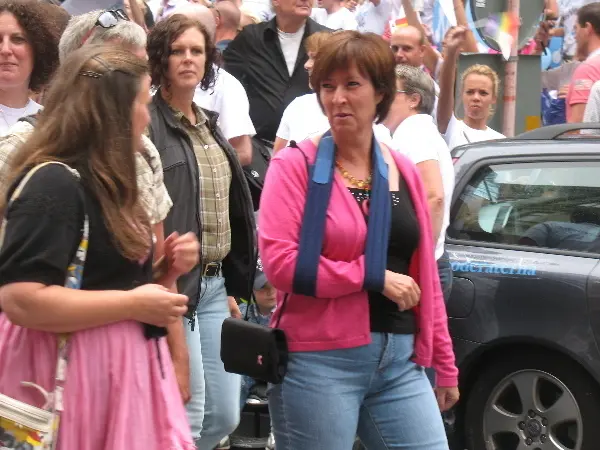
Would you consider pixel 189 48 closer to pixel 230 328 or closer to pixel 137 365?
pixel 230 328

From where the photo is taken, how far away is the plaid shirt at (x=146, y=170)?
333 cm

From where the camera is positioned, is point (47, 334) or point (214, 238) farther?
point (214, 238)

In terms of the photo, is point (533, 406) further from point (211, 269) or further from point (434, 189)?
point (211, 269)

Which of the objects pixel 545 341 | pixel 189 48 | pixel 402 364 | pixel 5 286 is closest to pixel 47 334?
pixel 5 286

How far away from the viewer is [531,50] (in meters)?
10.2

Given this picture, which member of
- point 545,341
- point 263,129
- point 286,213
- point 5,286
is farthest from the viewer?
point 263,129

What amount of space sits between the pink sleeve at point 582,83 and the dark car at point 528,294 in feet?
7.28

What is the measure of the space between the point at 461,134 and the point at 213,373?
3.43 m

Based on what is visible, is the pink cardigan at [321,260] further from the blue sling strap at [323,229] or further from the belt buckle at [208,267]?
the belt buckle at [208,267]

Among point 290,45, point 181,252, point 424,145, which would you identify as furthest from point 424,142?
point 290,45

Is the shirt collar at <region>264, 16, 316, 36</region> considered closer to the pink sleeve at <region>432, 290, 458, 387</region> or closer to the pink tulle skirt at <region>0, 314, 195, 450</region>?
the pink sleeve at <region>432, 290, 458, 387</region>

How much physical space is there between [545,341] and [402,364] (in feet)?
7.14

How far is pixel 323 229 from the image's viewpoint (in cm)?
365

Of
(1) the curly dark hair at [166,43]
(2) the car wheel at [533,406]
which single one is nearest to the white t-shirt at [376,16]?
(2) the car wheel at [533,406]
